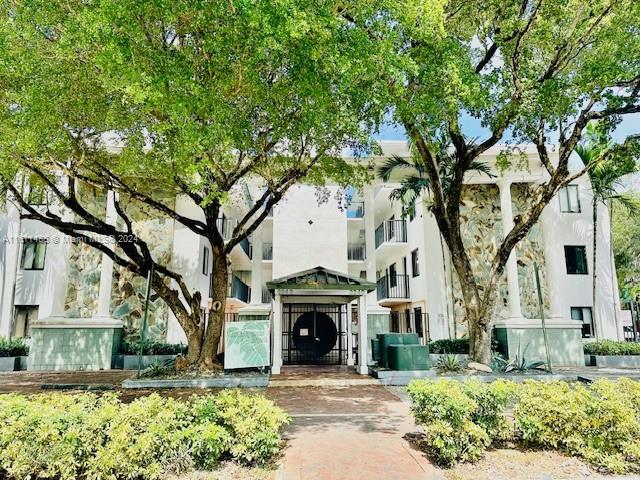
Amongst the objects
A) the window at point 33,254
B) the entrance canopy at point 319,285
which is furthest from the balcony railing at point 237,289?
the entrance canopy at point 319,285

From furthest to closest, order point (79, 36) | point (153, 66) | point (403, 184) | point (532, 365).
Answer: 1. point (403, 184)
2. point (532, 365)
3. point (153, 66)
4. point (79, 36)

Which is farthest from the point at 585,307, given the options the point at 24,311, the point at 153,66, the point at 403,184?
the point at 24,311

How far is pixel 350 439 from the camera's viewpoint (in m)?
6.36

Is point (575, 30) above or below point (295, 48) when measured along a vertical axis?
above

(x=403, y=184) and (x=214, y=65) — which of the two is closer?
(x=214, y=65)

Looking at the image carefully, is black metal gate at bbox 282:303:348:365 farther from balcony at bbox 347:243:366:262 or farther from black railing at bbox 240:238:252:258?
balcony at bbox 347:243:366:262

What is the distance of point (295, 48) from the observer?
24.5 ft

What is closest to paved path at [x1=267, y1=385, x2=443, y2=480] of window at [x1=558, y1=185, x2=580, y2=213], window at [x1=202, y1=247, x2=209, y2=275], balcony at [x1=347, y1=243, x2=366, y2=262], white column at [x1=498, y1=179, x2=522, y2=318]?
white column at [x1=498, y1=179, x2=522, y2=318]

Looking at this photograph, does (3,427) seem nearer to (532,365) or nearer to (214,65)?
(214,65)

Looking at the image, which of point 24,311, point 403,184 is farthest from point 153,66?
point 24,311

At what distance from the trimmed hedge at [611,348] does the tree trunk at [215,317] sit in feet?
45.7

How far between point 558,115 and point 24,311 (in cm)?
1953

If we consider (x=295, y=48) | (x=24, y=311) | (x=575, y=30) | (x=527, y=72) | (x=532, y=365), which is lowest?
(x=532, y=365)

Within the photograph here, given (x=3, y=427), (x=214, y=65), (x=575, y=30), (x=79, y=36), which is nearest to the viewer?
(x=3, y=427)
